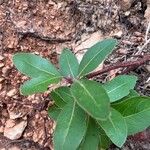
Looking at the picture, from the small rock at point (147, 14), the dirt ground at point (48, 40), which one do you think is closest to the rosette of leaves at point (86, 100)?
the dirt ground at point (48, 40)

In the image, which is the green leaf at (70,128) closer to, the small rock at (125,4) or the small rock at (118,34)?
the small rock at (118,34)

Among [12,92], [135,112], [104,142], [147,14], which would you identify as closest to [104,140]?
[104,142]

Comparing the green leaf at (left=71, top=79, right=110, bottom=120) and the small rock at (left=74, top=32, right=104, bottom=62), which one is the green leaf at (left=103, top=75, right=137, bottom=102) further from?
the small rock at (left=74, top=32, right=104, bottom=62)

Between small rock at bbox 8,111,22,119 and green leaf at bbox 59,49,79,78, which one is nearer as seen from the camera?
green leaf at bbox 59,49,79,78

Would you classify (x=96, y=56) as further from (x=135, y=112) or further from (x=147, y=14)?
(x=147, y=14)

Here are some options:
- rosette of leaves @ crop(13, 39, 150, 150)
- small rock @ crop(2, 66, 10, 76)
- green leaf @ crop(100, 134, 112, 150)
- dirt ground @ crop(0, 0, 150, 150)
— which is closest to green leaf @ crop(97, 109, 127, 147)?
rosette of leaves @ crop(13, 39, 150, 150)
